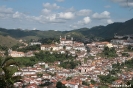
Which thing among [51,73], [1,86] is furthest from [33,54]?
[1,86]

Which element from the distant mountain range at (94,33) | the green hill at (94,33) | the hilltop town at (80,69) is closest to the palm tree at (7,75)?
the hilltop town at (80,69)

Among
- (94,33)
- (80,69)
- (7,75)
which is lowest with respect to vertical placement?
(80,69)

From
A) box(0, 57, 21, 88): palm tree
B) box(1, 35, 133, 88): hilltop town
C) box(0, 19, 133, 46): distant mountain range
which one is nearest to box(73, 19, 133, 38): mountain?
box(0, 19, 133, 46): distant mountain range

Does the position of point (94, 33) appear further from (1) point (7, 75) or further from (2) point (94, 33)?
(1) point (7, 75)

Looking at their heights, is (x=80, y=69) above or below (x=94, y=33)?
below

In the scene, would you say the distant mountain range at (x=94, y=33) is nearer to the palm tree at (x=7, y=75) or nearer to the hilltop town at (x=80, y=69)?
the hilltop town at (x=80, y=69)

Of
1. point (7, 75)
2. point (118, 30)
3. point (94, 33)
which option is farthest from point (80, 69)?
point (94, 33)

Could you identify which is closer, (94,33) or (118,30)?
(118,30)

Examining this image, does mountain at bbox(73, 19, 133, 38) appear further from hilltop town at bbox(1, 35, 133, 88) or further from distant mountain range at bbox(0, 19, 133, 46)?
hilltop town at bbox(1, 35, 133, 88)

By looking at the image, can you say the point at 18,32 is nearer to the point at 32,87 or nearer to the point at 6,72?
the point at 32,87
